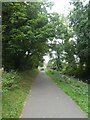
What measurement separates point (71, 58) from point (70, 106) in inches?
979

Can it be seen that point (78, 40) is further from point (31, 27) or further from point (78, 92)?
point (78, 92)

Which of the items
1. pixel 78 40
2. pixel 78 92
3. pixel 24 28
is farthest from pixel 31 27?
pixel 78 40

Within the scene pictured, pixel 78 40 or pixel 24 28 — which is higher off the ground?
pixel 24 28

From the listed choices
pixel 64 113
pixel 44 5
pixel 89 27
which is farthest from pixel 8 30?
pixel 64 113

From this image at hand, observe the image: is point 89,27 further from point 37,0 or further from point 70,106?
point 70,106

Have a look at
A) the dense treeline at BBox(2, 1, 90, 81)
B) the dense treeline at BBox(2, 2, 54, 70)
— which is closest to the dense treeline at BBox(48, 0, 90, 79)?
the dense treeline at BBox(2, 1, 90, 81)

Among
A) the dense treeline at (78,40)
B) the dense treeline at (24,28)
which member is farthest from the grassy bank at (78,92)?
the dense treeline at (78,40)

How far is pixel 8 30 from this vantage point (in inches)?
866

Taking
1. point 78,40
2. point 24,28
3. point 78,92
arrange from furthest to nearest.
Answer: point 78,40 → point 24,28 → point 78,92

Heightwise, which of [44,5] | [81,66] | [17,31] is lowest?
[81,66]

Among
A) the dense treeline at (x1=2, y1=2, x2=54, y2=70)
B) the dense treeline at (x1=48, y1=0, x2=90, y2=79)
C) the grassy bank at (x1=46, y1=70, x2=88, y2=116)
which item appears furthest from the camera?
the dense treeline at (x1=48, y1=0, x2=90, y2=79)

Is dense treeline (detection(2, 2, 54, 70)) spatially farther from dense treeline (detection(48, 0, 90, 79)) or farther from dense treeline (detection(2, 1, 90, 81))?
dense treeline (detection(48, 0, 90, 79))

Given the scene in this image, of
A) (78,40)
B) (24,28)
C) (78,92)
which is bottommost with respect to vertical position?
(78,92)

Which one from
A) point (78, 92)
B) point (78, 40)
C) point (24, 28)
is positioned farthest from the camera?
point (78, 40)
